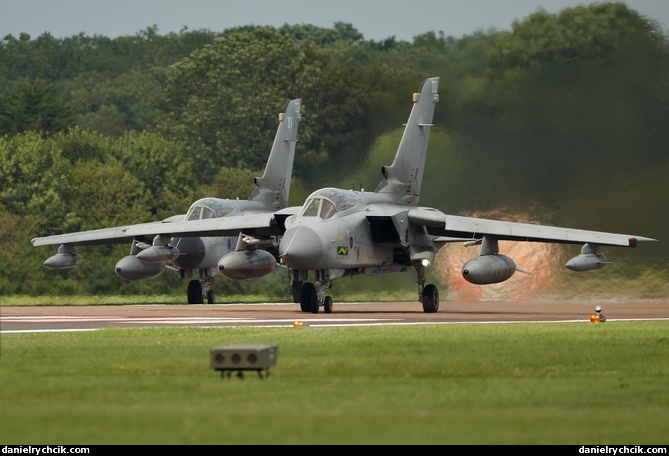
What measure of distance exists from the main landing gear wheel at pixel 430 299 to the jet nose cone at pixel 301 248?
419 cm

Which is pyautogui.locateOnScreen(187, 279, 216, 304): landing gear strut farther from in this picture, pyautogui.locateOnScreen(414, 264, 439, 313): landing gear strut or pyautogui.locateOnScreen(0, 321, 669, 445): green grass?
pyautogui.locateOnScreen(0, 321, 669, 445): green grass

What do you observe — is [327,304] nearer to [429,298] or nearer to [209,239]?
[429,298]

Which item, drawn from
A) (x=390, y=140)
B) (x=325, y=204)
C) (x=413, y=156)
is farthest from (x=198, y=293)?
(x=325, y=204)

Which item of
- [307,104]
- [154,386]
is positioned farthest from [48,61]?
[154,386]

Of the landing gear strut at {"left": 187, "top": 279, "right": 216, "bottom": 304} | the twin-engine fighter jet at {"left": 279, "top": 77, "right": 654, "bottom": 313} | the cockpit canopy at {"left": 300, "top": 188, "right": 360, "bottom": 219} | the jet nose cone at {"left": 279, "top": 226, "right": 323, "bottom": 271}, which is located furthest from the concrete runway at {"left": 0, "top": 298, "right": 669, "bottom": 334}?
the cockpit canopy at {"left": 300, "top": 188, "right": 360, "bottom": 219}

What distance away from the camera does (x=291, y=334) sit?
26.8 meters

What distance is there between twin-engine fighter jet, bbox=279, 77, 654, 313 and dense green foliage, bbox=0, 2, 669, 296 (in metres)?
3.10

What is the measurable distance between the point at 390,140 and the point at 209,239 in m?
7.23

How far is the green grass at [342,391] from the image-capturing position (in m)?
13.4

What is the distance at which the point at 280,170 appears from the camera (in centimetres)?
4894

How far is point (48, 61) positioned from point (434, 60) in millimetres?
91507

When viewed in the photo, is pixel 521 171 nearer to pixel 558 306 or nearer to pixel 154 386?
pixel 558 306

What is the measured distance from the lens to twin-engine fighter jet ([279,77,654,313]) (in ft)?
122

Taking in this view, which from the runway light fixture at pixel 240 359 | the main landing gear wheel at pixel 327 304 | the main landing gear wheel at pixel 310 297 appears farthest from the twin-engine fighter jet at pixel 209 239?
the runway light fixture at pixel 240 359
